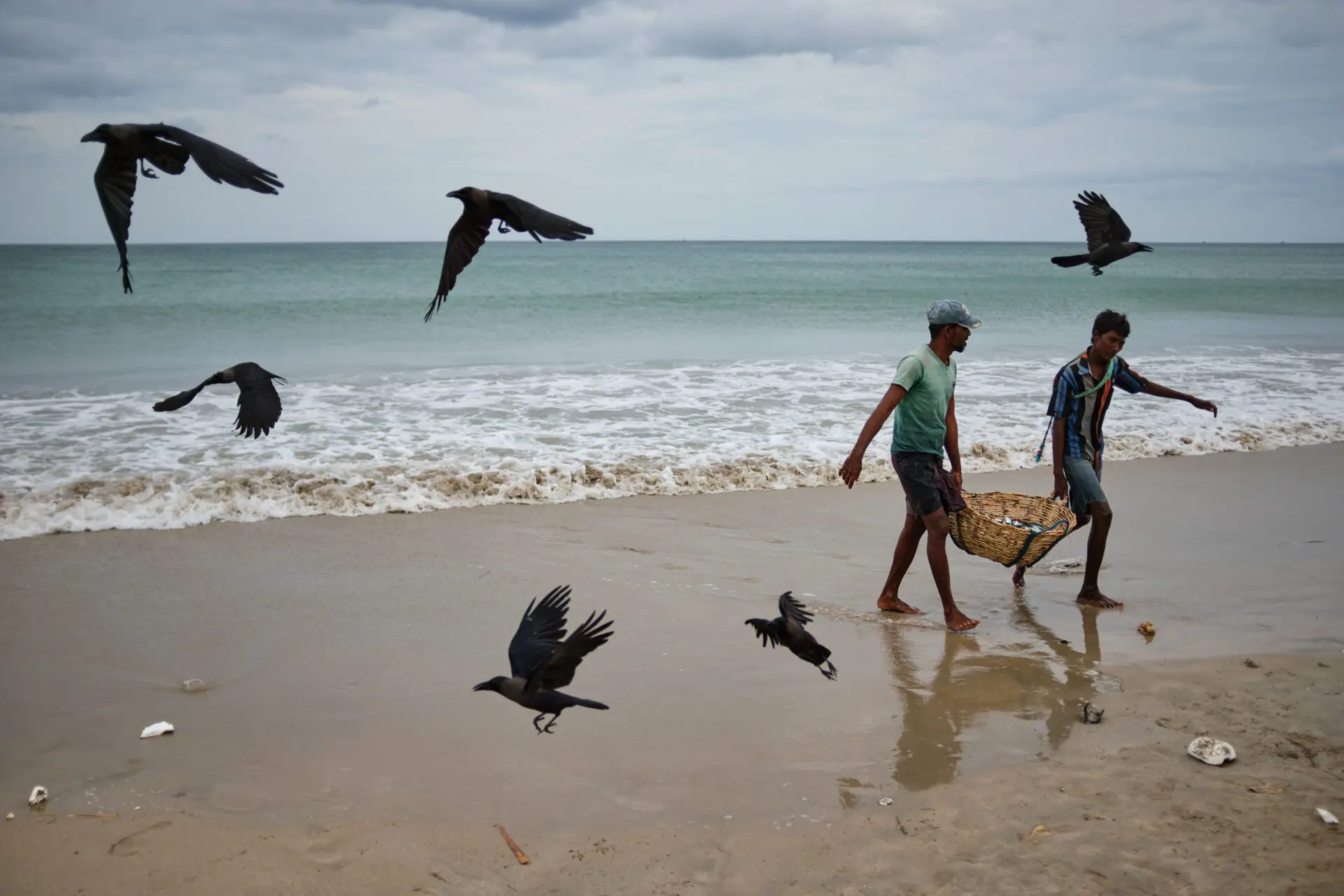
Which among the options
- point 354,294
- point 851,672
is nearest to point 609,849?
point 851,672

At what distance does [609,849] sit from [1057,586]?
11.8ft

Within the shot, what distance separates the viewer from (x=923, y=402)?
5.09 m

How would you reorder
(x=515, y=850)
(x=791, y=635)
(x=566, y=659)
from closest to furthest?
(x=566, y=659)
(x=515, y=850)
(x=791, y=635)

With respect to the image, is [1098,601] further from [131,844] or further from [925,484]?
[131,844]

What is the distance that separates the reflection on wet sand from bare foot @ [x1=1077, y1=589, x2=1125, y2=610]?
0.20 metres

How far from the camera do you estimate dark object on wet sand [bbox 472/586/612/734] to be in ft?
9.55

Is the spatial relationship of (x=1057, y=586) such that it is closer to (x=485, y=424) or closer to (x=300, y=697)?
(x=300, y=697)

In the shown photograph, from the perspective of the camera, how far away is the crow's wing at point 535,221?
2.57 metres

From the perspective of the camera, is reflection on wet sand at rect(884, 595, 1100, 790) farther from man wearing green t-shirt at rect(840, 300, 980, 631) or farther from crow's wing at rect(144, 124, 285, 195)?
crow's wing at rect(144, 124, 285, 195)

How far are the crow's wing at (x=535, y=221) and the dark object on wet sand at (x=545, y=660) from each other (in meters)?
1.03

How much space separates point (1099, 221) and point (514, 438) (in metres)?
5.74

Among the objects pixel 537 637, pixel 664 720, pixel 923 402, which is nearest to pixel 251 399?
pixel 537 637

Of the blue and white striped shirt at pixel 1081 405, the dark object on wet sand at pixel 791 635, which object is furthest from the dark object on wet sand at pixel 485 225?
the blue and white striped shirt at pixel 1081 405

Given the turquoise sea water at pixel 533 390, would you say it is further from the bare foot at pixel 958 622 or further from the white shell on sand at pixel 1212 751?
the white shell on sand at pixel 1212 751
